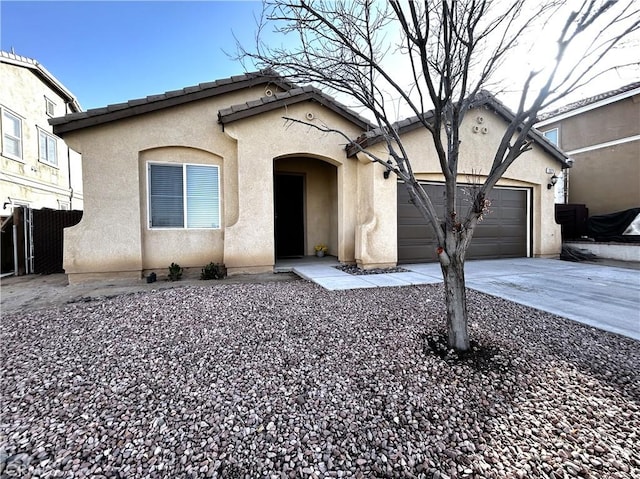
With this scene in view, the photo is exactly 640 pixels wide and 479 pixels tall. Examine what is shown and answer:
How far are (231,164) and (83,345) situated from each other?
5.64 m

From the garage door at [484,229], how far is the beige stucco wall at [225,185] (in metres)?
0.55

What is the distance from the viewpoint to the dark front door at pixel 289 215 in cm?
1024

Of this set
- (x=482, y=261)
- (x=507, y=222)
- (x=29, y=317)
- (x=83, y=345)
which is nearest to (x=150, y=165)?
(x=29, y=317)

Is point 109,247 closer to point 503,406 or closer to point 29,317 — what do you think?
point 29,317

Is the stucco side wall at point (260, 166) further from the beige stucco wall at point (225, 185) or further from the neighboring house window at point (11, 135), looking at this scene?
the neighboring house window at point (11, 135)

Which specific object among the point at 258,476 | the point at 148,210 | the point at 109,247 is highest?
the point at 148,210

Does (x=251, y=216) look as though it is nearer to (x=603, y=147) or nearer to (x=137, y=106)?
(x=137, y=106)

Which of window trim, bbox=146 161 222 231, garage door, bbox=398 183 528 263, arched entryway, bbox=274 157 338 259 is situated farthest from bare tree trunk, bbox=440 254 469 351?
arched entryway, bbox=274 157 338 259

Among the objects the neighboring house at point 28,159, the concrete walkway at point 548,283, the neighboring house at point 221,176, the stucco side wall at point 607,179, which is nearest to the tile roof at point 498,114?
the neighboring house at point 221,176

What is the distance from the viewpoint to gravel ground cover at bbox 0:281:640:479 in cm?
184

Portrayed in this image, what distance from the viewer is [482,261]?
9.39 meters

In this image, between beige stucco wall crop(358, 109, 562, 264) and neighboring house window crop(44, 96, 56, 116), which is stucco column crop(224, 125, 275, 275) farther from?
neighboring house window crop(44, 96, 56, 116)

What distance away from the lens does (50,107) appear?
1449cm

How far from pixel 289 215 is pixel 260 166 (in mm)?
2874
